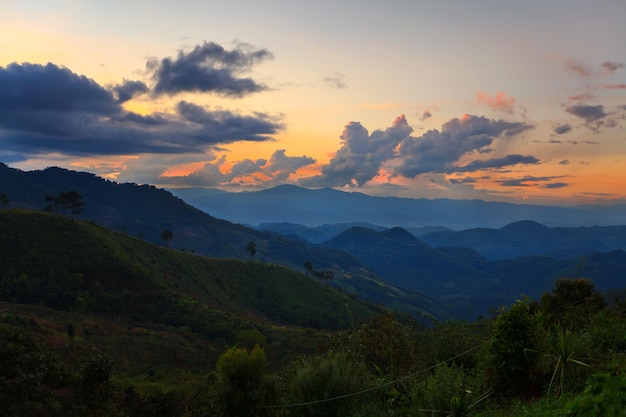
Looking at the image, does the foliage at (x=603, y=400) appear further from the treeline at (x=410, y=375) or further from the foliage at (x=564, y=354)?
the foliage at (x=564, y=354)

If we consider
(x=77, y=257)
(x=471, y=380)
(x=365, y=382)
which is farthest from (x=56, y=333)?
(x=471, y=380)

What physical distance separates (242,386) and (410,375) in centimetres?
655

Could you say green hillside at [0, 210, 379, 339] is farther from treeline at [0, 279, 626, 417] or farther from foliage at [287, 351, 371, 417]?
foliage at [287, 351, 371, 417]

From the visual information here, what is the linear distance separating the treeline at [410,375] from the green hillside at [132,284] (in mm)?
35281

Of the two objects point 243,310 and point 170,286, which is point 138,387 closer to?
point 170,286

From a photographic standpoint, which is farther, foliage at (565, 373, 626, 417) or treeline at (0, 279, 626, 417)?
treeline at (0, 279, 626, 417)

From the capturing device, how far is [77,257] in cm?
8875

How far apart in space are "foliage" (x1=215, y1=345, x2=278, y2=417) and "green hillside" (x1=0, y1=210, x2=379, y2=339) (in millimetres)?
38041

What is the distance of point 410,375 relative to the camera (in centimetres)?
1491

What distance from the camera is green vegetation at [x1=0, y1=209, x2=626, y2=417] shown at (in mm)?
12266

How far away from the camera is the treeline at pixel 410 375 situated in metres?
11.5

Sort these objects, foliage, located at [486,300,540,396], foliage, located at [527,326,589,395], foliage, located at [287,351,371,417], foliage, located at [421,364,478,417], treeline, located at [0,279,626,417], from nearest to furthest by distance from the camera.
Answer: foliage, located at [421,364,478,417] → foliage, located at [527,326,589,395] → treeline, located at [0,279,626,417] → foliage, located at [486,300,540,396] → foliage, located at [287,351,371,417]

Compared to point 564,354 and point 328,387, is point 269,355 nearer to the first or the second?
point 328,387

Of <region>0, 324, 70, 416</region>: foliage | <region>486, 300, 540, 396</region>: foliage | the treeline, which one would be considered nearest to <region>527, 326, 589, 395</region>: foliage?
the treeline
